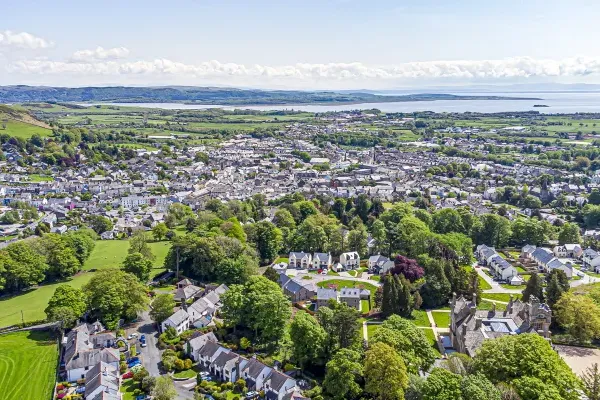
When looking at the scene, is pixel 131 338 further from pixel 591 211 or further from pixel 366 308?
pixel 591 211

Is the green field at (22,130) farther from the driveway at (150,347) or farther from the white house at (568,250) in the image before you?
the white house at (568,250)

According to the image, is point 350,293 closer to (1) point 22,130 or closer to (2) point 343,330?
(2) point 343,330

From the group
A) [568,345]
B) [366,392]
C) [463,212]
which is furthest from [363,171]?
[366,392]

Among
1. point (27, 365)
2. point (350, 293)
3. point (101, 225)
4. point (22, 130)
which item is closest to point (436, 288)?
point (350, 293)

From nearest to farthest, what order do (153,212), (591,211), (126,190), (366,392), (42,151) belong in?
(366,392), (591,211), (153,212), (126,190), (42,151)

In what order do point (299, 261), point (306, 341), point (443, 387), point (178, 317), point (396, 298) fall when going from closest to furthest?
point (443, 387) < point (306, 341) < point (178, 317) < point (396, 298) < point (299, 261)

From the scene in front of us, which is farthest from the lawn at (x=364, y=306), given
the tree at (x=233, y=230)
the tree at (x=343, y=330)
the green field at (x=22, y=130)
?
the green field at (x=22, y=130)

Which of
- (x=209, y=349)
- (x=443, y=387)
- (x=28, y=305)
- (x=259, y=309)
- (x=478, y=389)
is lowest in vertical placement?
(x=28, y=305)
